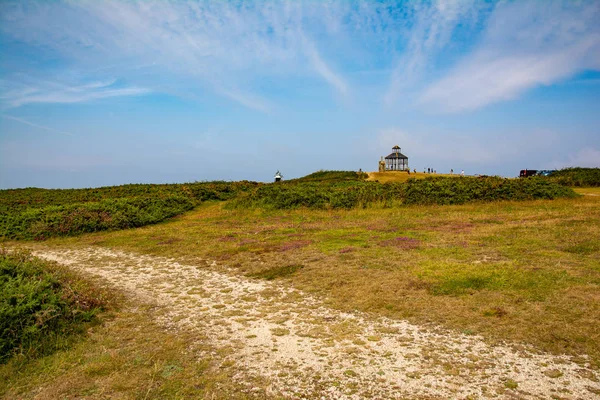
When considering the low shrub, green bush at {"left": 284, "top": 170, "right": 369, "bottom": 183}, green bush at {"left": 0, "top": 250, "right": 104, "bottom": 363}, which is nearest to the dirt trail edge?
green bush at {"left": 0, "top": 250, "right": 104, "bottom": 363}

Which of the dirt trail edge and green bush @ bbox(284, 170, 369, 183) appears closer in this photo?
the dirt trail edge

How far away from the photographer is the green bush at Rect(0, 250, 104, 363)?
600cm

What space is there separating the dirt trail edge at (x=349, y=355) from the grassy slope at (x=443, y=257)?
0.68 meters

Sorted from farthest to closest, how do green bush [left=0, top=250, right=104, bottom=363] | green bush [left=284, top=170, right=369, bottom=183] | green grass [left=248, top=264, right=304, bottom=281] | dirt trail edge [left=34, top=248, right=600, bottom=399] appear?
1. green bush [left=284, top=170, right=369, bottom=183]
2. green grass [left=248, top=264, right=304, bottom=281]
3. green bush [left=0, top=250, right=104, bottom=363]
4. dirt trail edge [left=34, top=248, right=600, bottom=399]

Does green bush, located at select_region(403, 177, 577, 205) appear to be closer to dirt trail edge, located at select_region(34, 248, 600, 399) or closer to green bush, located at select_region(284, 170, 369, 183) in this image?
green bush, located at select_region(284, 170, 369, 183)

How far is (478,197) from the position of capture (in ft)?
77.5

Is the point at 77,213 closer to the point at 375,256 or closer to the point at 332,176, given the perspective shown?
the point at 375,256

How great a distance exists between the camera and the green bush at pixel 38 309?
19.7 ft

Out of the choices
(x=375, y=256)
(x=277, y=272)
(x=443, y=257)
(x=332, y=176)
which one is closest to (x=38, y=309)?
(x=277, y=272)

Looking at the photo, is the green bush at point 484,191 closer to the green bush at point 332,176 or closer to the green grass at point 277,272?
the green bush at point 332,176

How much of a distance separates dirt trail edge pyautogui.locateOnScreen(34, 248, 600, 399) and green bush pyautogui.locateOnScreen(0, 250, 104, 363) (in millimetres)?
1478

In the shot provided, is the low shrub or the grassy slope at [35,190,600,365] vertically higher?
the low shrub

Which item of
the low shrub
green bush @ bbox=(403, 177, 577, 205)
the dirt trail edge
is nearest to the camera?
the dirt trail edge

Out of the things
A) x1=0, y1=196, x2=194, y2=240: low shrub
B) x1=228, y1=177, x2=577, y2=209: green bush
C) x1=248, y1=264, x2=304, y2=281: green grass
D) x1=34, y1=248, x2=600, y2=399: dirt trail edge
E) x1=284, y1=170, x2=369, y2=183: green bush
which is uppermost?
x1=284, y1=170, x2=369, y2=183: green bush
